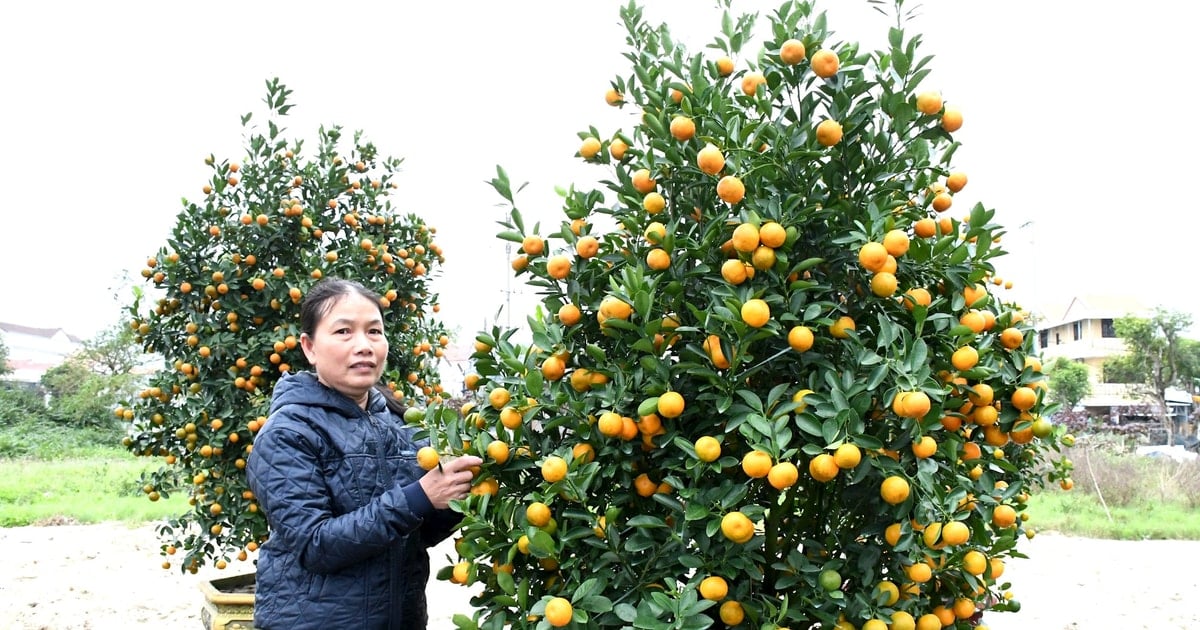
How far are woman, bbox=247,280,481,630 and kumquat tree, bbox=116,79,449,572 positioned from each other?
6.04 feet

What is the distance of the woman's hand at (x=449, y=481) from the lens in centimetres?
171

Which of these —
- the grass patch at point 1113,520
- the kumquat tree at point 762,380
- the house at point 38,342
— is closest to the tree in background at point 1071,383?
the grass patch at point 1113,520

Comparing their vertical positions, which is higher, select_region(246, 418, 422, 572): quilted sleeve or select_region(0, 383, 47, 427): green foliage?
select_region(246, 418, 422, 572): quilted sleeve

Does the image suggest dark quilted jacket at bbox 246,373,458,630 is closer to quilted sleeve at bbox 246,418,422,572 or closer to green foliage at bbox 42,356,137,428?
quilted sleeve at bbox 246,418,422,572

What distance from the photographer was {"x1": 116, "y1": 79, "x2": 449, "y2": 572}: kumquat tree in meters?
4.16

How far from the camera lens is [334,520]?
1.92m

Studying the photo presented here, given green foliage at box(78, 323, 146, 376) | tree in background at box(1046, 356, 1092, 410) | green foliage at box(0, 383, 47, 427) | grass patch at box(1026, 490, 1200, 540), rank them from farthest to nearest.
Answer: tree in background at box(1046, 356, 1092, 410) → green foliage at box(78, 323, 146, 376) → green foliage at box(0, 383, 47, 427) → grass patch at box(1026, 490, 1200, 540)

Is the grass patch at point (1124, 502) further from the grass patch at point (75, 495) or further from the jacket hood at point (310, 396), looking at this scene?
the grass patch at point (75, 495)

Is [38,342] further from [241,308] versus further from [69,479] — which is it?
[241,308]

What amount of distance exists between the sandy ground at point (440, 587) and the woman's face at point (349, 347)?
3.88 m

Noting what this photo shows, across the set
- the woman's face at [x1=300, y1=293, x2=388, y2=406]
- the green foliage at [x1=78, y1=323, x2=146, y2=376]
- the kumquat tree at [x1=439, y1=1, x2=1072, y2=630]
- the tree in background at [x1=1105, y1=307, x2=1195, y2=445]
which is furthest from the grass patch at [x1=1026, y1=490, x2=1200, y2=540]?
the green foliage at [x1=78, y1=323, x2=146, y2=376]

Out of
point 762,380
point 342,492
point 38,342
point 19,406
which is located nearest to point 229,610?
point 342,492

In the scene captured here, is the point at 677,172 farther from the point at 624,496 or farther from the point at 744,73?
the point at 624,496

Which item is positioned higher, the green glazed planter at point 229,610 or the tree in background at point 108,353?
the tree in background at point 108,353
